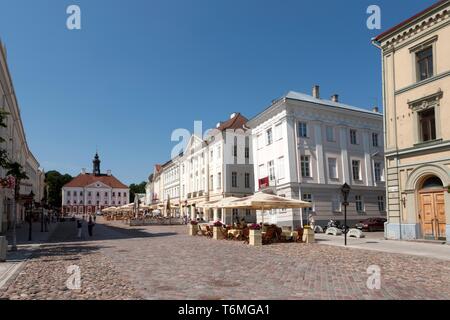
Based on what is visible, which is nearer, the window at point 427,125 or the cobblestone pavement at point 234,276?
the cobblestone pavement at point 234,276

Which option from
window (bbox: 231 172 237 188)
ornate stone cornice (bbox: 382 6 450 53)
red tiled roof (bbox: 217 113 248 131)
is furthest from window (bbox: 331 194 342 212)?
red tiled roof (bbox: 217 113 248 131)

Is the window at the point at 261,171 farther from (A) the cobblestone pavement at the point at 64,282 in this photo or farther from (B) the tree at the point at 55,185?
(B) the tree at the point at 55,185

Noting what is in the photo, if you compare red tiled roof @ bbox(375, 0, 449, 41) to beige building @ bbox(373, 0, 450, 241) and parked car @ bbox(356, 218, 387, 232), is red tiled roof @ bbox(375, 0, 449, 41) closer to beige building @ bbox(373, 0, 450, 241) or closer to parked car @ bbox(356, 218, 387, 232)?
beige building @ bbox(373, 0, 450, 241)

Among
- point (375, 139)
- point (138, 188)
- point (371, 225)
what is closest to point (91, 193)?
point (138, 188)

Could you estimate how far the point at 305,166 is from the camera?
3481 cm

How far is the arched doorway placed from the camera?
65.4ft

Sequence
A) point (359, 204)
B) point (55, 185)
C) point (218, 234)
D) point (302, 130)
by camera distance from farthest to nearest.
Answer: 1. point (55, 185)
2. point (359, 204)
3. point (302, 130)
4. point (218, 234)

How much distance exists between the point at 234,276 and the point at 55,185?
422 feet

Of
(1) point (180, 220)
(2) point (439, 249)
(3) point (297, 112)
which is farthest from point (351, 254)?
(1) point (180, 220)

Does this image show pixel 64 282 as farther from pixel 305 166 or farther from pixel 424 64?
pixel 305 166

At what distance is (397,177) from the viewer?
22250 mm

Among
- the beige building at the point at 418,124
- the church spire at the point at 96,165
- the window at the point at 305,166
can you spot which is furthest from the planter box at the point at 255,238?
the church spire at the point at 96,165

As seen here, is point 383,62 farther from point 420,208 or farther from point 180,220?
point 180,220

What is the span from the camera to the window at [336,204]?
35344 millimetres
